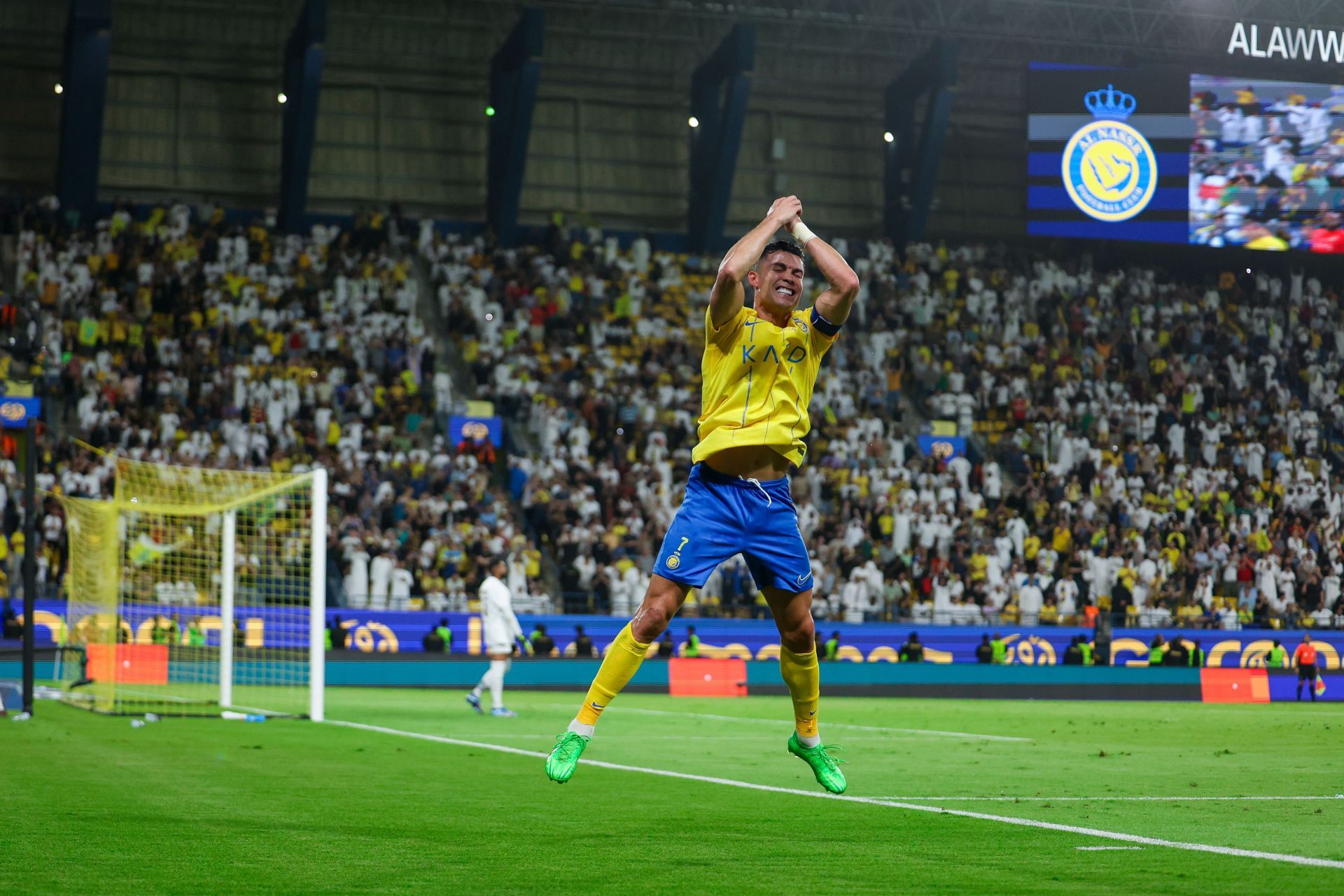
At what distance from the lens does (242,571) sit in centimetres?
2600

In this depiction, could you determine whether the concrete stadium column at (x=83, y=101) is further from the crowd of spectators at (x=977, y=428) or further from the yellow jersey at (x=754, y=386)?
the yellow jersey at (x=754, y=386)

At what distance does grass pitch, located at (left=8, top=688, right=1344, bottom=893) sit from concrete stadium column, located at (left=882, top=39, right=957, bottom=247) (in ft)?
95.2

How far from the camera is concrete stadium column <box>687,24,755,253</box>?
42.6 metres

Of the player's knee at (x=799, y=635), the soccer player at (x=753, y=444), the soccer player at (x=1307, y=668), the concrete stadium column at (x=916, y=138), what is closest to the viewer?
the soccer player at (x=753, y=444)

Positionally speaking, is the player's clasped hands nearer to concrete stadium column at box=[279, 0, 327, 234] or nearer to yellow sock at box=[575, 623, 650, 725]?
yellow sock at box=[575, 623, 650, 725]

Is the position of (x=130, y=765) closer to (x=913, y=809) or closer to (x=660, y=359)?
(x=913, y=809)

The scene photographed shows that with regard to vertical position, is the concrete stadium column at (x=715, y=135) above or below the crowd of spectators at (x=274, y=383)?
above

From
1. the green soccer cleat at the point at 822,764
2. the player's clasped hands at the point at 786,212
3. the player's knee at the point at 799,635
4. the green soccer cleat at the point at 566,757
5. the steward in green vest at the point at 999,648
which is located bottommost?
the steward in green vest at the point at 999,648

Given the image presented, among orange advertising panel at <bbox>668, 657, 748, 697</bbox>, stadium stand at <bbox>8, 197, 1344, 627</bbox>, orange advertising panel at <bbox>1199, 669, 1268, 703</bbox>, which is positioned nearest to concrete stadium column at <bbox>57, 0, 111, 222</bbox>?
stadium stand at <bbox>8, 197, 1344, 627</bbox>

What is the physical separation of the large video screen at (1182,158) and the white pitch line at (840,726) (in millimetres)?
23305

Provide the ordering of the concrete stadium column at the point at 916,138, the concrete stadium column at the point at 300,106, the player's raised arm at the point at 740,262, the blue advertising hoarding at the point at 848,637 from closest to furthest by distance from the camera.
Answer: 1. the player's raised arm at the point at 740,262
2. the blue advertising hoarding at the point at 848,637
3. the concrete stadium column at the point at 300,106
4. the concrete stadium column at the point at 916,138

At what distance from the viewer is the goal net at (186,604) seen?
21.3 metres

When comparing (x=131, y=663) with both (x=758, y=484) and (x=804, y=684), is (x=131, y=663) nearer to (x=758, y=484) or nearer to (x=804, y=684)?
(x=804, y=684)

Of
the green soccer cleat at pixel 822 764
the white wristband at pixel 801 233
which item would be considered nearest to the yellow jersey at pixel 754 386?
the white wristband at pixel 801 233
